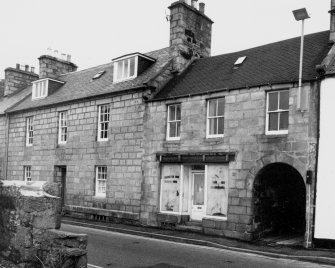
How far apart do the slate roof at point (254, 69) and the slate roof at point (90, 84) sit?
144 centimetres

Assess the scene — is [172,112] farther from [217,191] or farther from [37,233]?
[37,233]

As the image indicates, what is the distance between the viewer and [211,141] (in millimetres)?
15125

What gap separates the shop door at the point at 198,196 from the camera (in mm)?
15727

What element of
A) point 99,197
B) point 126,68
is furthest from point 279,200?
point 126,68

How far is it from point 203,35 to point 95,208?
10278mm

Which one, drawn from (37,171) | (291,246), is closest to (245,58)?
(291,246)

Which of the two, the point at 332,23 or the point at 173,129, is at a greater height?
the point at 332,23

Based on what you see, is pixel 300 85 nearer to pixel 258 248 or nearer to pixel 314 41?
pixel 314 41

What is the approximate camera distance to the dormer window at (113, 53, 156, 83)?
64.0 ft

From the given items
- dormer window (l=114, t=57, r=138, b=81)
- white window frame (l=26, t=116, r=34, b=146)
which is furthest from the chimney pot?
white window frame (l=26, t=116, r=34, b=146)

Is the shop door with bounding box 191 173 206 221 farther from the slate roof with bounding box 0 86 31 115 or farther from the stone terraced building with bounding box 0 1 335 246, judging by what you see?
the slate roof with bounding box 0 86 31 115

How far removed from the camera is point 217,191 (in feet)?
49.2

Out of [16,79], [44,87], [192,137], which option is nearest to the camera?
[192,137]

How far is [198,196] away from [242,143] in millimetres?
3096
